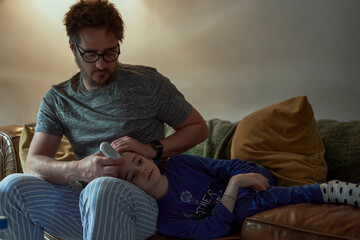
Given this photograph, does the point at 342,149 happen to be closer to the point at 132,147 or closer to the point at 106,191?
the point at 132,147

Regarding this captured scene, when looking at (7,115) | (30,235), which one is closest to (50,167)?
(30,235)

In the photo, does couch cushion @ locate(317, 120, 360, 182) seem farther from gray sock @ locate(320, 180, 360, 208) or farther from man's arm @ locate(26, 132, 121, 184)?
man's arm @ locate(26, 132, 121, 184)

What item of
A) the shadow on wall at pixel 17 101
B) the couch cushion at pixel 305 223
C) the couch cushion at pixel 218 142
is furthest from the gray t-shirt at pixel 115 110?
the shadow on wall at pixel 17 101

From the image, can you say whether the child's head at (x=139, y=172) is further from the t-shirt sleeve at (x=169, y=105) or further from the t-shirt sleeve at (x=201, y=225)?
the t-shirt sleeve at (x=169, y=105)

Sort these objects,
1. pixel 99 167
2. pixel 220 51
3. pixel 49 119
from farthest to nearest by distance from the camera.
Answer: pixel 220 51, pixel 49 119, pixel 99 167

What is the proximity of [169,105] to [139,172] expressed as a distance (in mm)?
364

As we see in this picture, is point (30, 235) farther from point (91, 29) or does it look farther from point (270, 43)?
point (270, 43)

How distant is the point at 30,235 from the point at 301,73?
59.2 inches

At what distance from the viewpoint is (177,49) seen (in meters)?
2.67

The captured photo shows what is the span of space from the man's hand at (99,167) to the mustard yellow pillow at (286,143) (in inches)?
26.7

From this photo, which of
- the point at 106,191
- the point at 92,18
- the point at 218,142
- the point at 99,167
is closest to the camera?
the point at 106,191

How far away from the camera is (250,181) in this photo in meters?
1.51

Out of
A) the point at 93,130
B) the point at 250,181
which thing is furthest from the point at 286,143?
the point at 93,130

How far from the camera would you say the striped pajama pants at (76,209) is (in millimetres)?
1226
